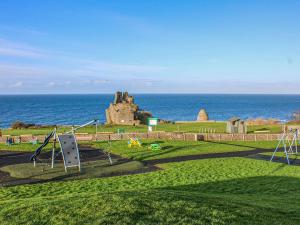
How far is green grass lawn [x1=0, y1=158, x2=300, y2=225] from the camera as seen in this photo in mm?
9938

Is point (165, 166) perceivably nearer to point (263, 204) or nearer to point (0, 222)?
point (263, 204)

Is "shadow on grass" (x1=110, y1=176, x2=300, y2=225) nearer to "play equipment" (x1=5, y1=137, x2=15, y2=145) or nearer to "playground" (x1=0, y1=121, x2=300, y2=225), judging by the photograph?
"playground" (x1=0, y1=121, x2=300, y2=225)

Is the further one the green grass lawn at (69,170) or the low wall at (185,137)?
the low wall at (185,137)

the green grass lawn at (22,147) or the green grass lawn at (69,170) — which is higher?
the green grass lawn at (22,147)

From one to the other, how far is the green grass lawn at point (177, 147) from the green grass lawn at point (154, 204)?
10.3 metres

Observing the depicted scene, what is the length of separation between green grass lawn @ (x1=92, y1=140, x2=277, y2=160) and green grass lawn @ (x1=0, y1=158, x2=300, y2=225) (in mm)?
10312

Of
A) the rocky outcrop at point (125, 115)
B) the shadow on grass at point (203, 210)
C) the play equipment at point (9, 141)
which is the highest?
the rocky outcrop at point (125, 115)

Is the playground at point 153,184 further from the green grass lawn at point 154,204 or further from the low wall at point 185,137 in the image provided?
the low wall at point 185,137

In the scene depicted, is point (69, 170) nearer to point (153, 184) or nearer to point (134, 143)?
point (153, 184)

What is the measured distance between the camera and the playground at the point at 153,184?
10.3 m

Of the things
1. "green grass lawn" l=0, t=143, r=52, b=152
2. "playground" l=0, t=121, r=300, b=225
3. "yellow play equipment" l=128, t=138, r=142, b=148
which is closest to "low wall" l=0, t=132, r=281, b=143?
"playground" l=0, t=121, r=300, b=225

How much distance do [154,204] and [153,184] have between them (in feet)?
29.3

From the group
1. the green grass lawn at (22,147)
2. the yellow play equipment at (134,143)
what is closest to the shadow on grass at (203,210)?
the yellow play equipment at (134,143)

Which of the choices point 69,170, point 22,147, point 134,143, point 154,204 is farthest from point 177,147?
point 154,204
